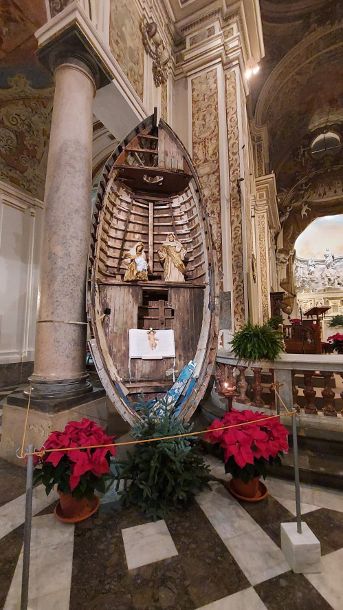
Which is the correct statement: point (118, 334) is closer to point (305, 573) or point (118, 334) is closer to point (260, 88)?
point (305, 573)

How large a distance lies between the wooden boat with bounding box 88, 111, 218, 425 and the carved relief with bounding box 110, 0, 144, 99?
1.34 metres

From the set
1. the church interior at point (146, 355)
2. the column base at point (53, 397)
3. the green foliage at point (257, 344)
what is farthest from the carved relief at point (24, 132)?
the green foliage at point (257, 344)

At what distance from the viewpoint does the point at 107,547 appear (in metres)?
1.36

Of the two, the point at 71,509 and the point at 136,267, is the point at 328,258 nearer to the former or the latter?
the point at 136,267

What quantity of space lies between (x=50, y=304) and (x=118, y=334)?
703mm

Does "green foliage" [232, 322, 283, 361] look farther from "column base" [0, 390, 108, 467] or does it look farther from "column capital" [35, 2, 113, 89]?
"column capital" [35, 2, 113, 89]

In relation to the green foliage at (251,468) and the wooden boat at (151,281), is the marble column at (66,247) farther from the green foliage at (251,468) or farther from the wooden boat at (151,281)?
the green foliage at (251,468)

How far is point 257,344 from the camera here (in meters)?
2.59

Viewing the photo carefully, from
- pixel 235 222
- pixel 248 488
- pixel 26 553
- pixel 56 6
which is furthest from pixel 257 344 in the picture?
pixel 56 6

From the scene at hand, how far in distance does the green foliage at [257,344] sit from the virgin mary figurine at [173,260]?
97cm

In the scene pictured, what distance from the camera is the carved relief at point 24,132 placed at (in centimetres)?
488

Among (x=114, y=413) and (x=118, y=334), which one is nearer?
(x=118, y=334)

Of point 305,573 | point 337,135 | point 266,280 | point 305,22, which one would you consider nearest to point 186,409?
point 305,573

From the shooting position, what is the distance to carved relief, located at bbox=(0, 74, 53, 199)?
16.0 ft
